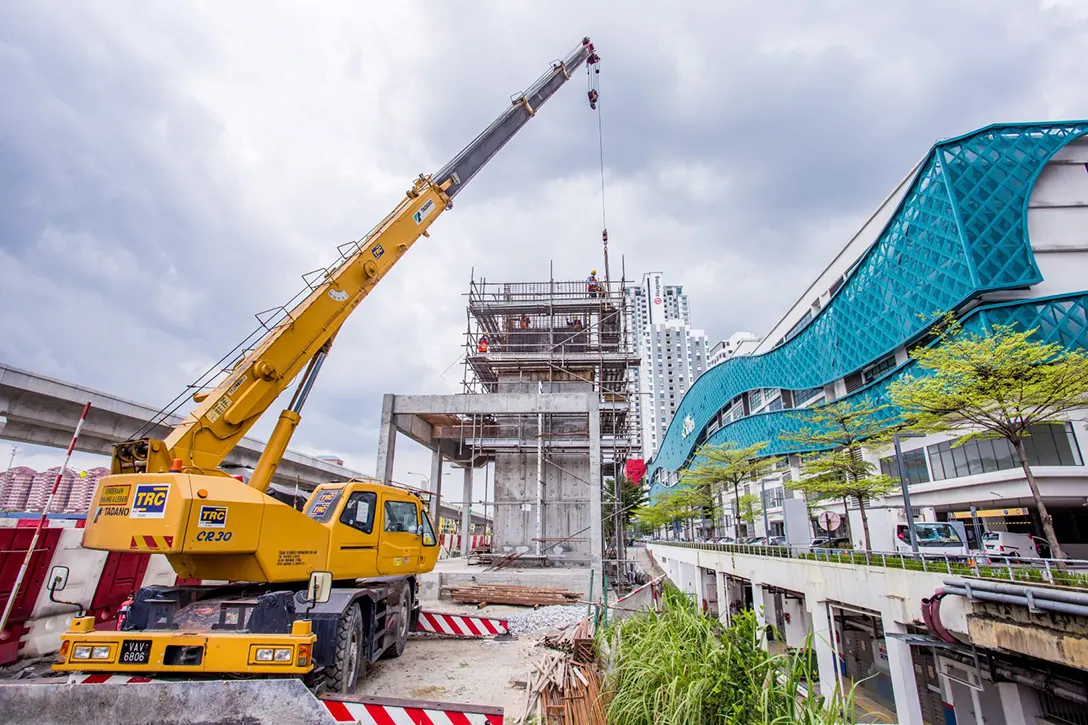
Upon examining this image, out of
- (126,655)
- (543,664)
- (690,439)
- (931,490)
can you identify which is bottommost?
(543,664)

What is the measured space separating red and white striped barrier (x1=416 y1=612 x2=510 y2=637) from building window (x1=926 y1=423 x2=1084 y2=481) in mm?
22018

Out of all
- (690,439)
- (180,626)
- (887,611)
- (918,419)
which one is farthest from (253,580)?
(690,439)

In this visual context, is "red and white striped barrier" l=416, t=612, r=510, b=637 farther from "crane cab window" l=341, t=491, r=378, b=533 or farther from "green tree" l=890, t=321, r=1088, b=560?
"green tree" l=890, t=321, r=1088, b=560

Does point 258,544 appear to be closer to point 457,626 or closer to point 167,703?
point 167,703

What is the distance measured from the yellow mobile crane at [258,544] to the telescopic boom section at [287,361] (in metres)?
0.02

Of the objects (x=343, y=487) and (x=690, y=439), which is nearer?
(x=343, y=487)

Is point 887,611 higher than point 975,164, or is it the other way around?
point 975,164

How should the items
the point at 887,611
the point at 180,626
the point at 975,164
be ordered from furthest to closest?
1. the point at 975,164
2. the point at 887,611
3. the point at 180,626

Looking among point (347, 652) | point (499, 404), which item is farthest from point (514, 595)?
point (347, 652)

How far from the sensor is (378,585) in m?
8.16

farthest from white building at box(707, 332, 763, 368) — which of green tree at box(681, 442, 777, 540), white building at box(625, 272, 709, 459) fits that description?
green tree at box(681, 442, 777, 540)

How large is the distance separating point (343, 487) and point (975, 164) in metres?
37.4

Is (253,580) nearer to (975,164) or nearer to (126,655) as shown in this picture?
(126,655)

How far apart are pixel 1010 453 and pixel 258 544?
32.1 meters
